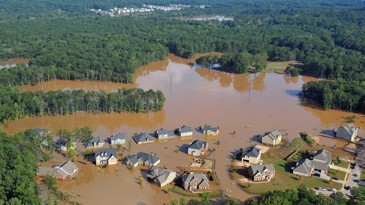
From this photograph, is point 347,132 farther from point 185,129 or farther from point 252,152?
point 185,129

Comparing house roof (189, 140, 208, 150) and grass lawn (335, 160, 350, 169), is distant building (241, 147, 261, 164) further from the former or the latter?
grass lawn (335, 160, 350, 169)

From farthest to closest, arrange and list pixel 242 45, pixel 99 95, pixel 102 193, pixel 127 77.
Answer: pixel 242 45, pixel 127 77, pixel 99 95, pixel 102 193

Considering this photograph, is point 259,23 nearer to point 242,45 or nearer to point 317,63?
point 242,45

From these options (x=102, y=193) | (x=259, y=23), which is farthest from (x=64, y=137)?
(x=259, y=23)

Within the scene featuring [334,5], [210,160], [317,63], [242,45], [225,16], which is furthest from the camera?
[334,5]

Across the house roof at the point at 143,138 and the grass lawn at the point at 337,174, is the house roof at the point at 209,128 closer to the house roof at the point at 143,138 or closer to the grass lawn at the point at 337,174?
the house roof at the point at 143,138

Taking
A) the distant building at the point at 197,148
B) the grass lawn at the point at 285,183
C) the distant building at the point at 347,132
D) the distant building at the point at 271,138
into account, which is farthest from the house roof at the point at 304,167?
the distant building at the point at 347,132
